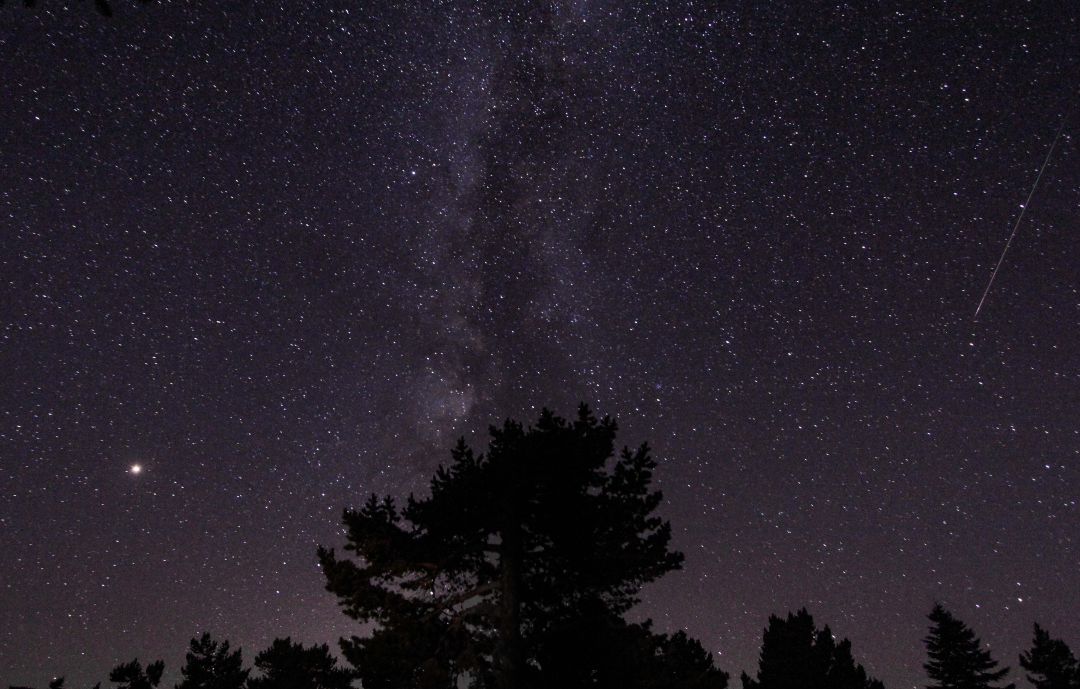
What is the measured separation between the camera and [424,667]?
12.6 m

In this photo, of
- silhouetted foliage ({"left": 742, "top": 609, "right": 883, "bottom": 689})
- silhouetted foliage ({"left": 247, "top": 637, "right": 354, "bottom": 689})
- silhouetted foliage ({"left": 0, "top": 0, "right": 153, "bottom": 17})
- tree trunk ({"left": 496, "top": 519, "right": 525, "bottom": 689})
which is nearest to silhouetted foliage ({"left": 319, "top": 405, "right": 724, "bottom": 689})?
tree trunk ({"left": 496, "top": 519, "right": 525, "bottom": 689})

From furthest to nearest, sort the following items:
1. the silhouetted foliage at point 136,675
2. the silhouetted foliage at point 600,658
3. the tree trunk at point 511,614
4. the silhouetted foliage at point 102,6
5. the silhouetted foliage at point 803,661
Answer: the silhouetted foliage at point 803,661 → the silhouetted foliage at point 136,675 → the silhouetted foliage at point 600,658 → the tree trunk at point 511,614 → the silhouetted foliage at point 102,6

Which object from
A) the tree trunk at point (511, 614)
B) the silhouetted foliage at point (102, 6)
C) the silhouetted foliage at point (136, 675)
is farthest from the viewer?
the silhouetted foliage at point (136, 675)

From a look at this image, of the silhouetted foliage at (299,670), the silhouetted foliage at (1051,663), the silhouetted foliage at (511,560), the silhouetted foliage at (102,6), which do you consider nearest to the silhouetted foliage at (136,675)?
the silhouetted foliage at (299,670)

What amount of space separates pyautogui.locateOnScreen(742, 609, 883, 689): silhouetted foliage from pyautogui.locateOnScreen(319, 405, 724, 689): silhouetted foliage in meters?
31.3

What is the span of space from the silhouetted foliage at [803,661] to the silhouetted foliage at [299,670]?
26.9 m

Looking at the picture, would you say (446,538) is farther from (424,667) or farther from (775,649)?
(775,649)

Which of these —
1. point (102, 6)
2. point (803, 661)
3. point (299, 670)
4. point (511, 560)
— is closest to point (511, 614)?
point (511, 560)

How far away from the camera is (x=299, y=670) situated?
2964 centimetres

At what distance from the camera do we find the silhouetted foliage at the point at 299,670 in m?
29.0

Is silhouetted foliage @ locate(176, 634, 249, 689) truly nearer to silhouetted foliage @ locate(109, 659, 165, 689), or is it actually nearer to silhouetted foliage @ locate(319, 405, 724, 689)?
silhouetted foliage @ locate(109, 659, 165, 689)

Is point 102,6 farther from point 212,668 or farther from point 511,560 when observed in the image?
point 212,668

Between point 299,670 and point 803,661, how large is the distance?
31743 mm

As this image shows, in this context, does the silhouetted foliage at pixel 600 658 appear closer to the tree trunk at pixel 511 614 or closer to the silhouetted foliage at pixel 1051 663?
the tree trunk at pixel 511 614
